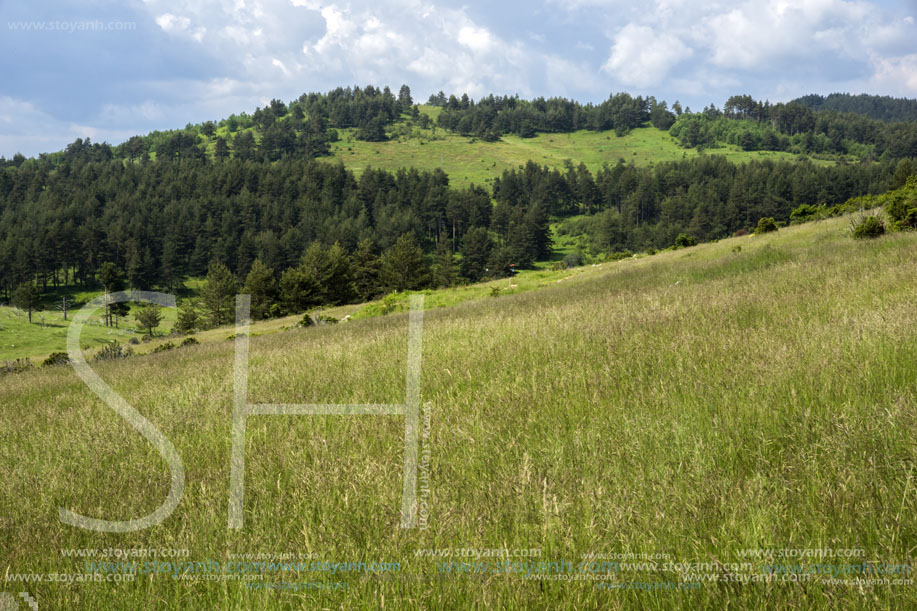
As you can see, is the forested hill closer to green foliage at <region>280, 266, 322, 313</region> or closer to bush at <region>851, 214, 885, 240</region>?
green foliage at <region>280, 266, 322, 313</region>

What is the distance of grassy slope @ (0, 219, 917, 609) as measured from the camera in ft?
5.92

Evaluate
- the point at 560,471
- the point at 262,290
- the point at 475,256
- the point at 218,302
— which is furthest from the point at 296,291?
the point at 560,471

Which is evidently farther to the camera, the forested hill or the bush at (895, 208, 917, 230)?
the forested hill

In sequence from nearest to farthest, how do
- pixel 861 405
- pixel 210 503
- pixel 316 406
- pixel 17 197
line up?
pixel 210 503
pixel 861 405
pixel 316 406
pixel 17 197

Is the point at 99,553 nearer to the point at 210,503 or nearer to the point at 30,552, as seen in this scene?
the point at 30,552

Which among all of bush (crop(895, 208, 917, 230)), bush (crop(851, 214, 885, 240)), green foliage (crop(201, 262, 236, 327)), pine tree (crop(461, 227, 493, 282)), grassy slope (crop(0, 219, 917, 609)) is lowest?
grassy slope (crop(0, 219, 917, 609))

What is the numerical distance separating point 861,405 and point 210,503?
12.3ft

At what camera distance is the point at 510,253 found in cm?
11200

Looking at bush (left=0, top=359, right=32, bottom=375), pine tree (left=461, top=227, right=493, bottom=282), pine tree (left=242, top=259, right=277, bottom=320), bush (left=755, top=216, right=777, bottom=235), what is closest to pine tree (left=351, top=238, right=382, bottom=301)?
pine tree (left=242, top=259, right=277, bottom=320)

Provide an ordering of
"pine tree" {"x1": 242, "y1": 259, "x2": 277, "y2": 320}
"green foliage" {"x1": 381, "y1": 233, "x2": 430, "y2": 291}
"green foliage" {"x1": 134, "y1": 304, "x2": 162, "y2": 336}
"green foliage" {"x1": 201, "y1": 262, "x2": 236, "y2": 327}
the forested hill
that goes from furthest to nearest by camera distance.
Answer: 1. the forested hill
2. "green foliage" {"x1": 381, "y1": 233, "x2": 430, "y2": 291}
3. "green foliage" {"x1": 201, "y1": 262, "x2": 236, "y2": 327}
4. "green foliage" {"x1": 134, "y1": 304, "x2": 162, "y2": 336}
5. "pine tree" {"x1": 242, "y1": 259, "x2": 277, "y2": 320}

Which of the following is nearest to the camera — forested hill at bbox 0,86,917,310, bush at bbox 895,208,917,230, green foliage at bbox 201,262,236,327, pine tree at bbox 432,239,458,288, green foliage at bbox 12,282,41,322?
bush at bbox 895,208,917,230

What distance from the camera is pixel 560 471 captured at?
254 cm

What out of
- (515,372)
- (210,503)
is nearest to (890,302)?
(515,372)

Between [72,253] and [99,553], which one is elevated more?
[72,253]
